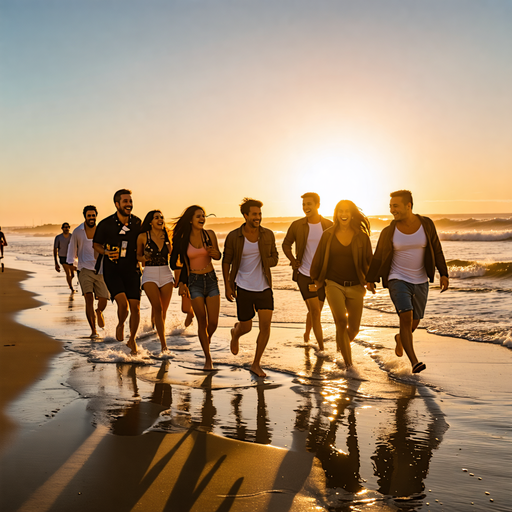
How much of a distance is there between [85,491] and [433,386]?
386cm

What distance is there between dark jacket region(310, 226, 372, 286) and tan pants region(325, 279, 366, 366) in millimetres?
141

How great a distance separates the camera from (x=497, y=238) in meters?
41.8

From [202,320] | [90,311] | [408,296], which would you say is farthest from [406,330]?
[90,311]

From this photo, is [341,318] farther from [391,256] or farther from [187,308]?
[187,308]

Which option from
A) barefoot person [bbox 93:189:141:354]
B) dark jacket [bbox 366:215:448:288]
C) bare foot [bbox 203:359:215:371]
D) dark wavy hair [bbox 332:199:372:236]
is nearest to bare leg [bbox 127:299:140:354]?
barefoot person [bbox 93:189:141:354]

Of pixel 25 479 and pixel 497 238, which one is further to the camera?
pixel 497 238

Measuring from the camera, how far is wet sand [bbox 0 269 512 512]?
3305 mm

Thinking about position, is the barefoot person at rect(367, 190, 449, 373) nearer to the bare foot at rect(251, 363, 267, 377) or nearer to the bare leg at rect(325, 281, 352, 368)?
the bare leg at rect(325, 281, 352, 368)

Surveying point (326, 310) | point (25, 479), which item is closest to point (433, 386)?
point (25, 479)

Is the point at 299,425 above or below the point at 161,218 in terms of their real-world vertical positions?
below

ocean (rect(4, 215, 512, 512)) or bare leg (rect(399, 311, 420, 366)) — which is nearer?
ocean (rect(4, 215, 512, 512))

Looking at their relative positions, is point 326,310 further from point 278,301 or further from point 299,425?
point 299,425

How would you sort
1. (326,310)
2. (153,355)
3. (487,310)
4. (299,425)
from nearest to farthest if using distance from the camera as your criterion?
(299,425)
(153,355)
(487,310)
(326,310)

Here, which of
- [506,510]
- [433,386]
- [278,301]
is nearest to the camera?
[506,510]
